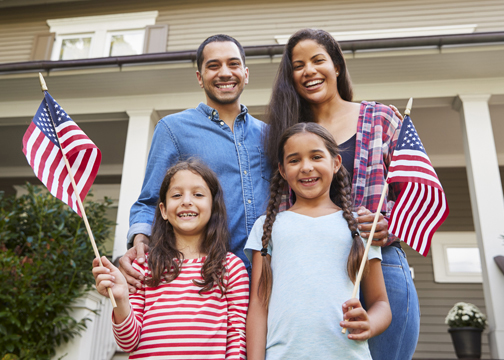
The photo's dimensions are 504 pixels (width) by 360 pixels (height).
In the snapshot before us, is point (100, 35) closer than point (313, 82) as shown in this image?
No

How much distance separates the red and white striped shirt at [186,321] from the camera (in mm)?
1582

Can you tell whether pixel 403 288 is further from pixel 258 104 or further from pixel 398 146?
pixel 258 104

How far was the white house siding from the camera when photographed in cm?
734

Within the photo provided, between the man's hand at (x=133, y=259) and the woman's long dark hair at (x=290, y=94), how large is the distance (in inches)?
26.7

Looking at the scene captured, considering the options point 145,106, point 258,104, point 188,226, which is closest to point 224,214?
point 188,226

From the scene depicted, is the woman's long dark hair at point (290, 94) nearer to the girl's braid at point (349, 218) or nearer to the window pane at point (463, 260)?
the girl's braid at point (349, 218)

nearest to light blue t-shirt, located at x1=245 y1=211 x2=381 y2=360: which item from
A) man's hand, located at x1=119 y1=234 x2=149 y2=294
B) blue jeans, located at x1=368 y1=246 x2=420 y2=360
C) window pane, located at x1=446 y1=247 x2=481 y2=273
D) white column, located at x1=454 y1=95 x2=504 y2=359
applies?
blue jeans, located at x1=368 y1=246 x2=420 y2=360

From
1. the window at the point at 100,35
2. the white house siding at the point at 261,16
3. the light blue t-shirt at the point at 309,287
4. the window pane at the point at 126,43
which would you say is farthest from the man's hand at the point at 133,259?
the window pane at the point at 126,43

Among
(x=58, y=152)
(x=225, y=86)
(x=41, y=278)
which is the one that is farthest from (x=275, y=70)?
(x=58, y=152)

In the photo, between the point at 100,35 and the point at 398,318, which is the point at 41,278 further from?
the point at 100,35

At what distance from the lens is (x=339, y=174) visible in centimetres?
183

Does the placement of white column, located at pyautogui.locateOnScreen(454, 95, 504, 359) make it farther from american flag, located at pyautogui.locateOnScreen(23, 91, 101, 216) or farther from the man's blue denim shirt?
american flag, located at pyautogui.locateOnScreen(23, 91, 101, 216)

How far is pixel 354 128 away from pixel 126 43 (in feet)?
23.5

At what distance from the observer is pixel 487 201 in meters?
5.33
